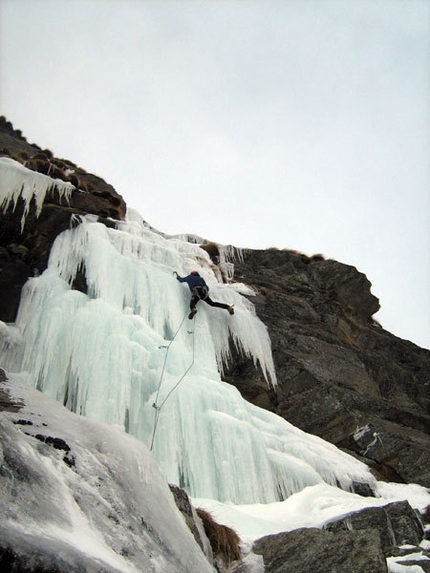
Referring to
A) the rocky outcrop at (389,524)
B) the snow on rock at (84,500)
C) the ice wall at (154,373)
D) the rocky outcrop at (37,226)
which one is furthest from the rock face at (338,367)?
the snow on rock at (84,500)

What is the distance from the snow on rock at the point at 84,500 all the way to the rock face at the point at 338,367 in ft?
24.0

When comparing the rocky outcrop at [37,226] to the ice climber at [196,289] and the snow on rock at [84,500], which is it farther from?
the snow on rock at [84,500]

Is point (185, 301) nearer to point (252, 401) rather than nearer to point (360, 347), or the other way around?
point (252, 401)

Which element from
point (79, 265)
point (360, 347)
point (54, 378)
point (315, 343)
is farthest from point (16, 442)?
point (360, 347)

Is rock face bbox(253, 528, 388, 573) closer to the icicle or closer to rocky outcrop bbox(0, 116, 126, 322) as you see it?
rocky outcrop bbox(0, 116, 126, 322)

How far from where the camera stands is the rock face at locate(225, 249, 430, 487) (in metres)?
11.3

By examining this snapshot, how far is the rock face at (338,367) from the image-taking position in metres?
11.3

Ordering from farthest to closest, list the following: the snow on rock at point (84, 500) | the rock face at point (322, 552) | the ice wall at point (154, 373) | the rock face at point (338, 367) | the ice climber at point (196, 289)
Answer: the ice climber at point (196, 289), the rock face at point (338, 367), the ice wall at point (154, 373), the rock face at point (322, 552), the snow on rock at point (84, 500)

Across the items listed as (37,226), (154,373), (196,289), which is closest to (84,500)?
(154,373)

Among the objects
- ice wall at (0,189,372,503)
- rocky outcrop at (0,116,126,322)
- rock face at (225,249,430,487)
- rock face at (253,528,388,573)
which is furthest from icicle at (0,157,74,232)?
rock face at (253,528,388,573)

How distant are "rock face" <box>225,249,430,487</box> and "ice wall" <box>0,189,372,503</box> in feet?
2.42

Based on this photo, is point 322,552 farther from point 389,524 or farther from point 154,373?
point 154,373

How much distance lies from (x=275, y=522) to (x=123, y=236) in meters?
7.86

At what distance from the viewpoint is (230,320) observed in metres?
12.6
